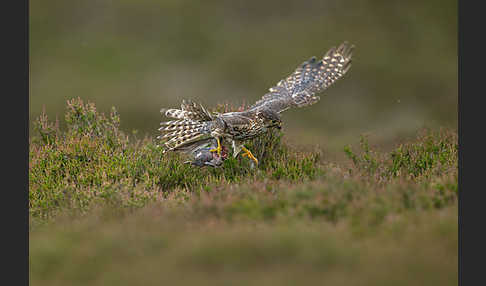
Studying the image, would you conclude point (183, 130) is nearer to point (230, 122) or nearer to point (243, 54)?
point (230, 122)

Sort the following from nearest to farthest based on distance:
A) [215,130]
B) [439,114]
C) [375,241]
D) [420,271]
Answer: [420,271]
[375,241]
[215,130]
[439,114]

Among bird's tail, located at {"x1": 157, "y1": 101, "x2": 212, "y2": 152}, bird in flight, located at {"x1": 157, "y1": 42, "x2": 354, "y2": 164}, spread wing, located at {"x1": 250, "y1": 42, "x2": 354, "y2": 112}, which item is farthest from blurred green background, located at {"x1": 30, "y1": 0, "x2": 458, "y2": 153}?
bird's tail, located at {"x1": 157, "y1": 101, "x2": 212, "y2": 152}

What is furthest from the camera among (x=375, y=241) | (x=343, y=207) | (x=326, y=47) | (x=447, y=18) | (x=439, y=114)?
(x=447, y=18)

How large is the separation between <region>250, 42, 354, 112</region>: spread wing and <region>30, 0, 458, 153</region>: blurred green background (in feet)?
35.2

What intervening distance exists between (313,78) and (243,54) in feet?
50.0

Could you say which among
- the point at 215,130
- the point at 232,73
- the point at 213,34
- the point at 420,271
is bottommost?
the point at 420,271

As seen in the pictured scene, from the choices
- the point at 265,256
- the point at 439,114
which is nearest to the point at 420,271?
the point at 265,256

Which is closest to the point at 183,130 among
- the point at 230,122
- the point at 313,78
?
the point at 230,122

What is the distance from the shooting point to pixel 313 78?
9836 millimetres

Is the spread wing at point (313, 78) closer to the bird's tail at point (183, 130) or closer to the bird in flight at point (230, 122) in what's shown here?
the bird in flight at point (230, 122)

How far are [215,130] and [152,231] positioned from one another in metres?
2.79

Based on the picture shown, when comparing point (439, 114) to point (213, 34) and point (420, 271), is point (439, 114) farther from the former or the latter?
point (420, 271)

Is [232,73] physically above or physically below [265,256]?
above

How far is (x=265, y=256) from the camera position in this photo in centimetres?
455
